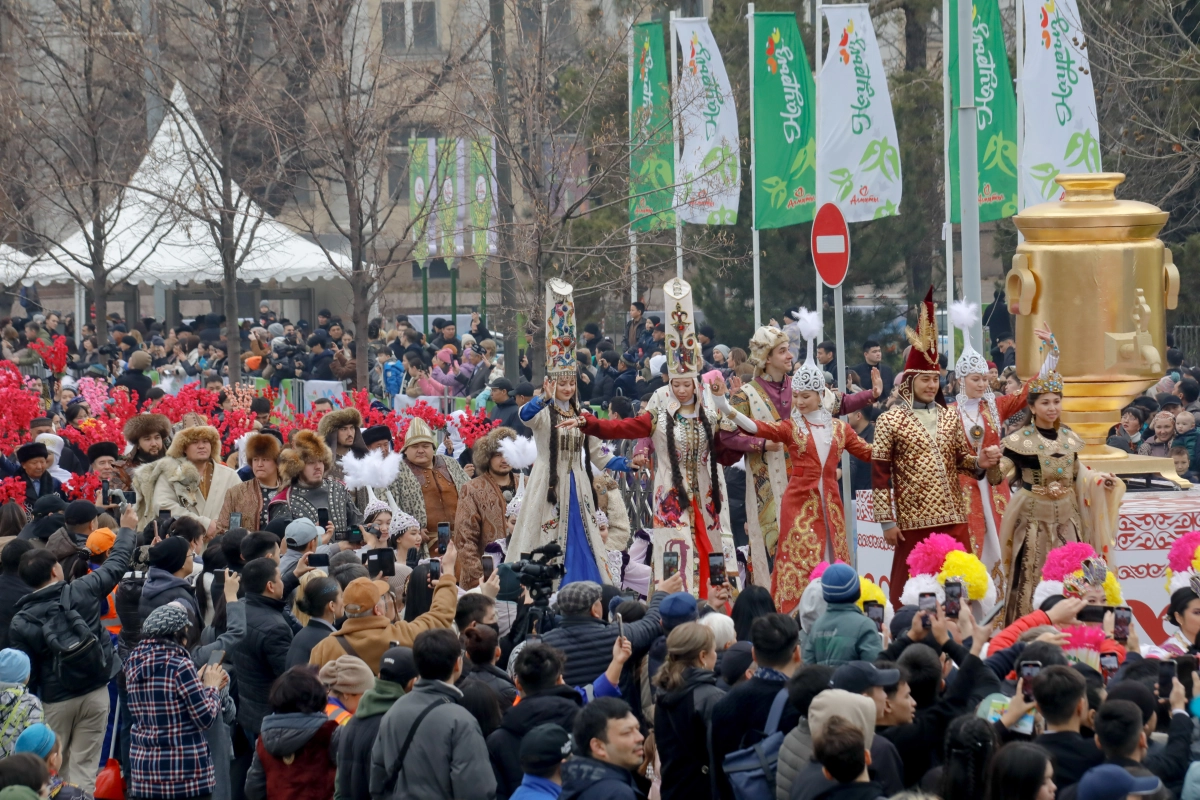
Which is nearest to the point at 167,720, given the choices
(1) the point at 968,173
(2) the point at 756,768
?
(2) the point at 756,768

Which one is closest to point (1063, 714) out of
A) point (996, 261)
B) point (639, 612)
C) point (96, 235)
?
point (639, 612)

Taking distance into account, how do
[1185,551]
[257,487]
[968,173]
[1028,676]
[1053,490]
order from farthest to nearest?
[968,173]
[257,487]
[1053,490]
[1185,551]
[1028,676]

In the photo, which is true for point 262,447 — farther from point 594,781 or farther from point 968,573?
point 594,781

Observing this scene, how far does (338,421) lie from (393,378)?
26.7ft

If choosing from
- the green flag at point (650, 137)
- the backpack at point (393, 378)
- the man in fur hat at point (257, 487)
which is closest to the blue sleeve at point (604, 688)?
the man in fur hat at point (257, 487)

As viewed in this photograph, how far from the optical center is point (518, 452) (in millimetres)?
9680

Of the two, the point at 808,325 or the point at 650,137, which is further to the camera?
the point at 650,137

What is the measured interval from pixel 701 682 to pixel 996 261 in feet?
96.0

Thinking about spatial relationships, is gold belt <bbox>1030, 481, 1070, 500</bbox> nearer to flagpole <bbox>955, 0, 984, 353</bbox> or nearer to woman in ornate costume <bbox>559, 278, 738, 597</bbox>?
woman in ornate costume <bbox>559, 278, 738, 597</bbox>

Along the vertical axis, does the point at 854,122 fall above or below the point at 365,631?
above

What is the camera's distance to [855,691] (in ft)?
16.4

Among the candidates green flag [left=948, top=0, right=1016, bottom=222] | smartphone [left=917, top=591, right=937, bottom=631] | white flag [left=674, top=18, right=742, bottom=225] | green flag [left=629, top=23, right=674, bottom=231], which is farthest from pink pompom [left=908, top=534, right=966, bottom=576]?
green flag [left=948, top=0, right=1016, bottom=222]

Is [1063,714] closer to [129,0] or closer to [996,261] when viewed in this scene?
[129,0]

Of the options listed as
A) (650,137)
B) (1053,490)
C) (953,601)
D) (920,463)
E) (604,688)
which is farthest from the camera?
(650,137)
